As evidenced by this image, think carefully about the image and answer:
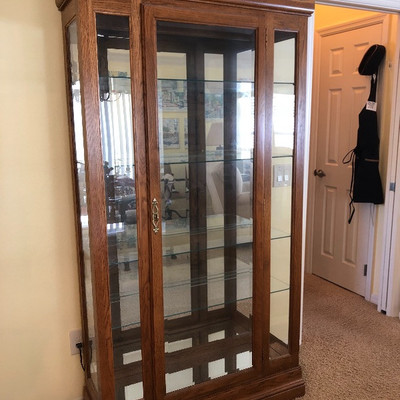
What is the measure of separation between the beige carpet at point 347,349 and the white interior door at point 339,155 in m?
0.29

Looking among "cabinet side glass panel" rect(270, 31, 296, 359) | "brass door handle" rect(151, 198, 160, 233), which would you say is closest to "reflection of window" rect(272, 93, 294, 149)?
"cabinet side glass panel" rect(270, 31, 296, 359)

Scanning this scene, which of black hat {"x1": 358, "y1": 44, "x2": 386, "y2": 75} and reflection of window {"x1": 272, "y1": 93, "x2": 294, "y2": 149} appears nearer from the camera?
reflection of window {"x1": 272, "y1": 93, "x2": 294, "y2": 149}

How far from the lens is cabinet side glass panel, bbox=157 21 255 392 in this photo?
1840mm

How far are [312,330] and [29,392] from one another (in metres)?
1.87

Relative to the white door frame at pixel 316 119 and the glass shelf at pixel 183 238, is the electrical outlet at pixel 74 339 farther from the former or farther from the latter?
the white door frame at pixel 316 119

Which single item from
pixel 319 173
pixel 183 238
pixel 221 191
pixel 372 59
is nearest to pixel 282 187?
pixel 221 191

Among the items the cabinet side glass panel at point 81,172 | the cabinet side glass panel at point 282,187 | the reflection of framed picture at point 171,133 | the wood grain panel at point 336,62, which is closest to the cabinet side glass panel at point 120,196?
the cabinet side glass panel at point 81,172

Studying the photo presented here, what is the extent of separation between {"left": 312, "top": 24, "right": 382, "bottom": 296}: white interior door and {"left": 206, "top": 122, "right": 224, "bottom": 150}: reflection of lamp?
1745 millimetres

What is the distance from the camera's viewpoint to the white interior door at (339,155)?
3.30m

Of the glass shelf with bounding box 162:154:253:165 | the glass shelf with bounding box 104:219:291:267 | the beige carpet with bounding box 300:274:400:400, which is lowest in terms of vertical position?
the beige carpet with bounding box 300:274:400:400

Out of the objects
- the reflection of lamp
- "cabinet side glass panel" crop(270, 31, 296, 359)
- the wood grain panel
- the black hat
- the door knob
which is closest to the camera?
"cabinet side glass panel" crop(270, 31, 296, 359)

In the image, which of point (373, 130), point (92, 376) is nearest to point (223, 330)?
point (92, 376)

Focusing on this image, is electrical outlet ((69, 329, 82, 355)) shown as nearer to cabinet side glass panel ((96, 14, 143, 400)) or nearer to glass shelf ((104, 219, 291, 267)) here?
cabinet side glass panel ((96, 14, 143, 400))

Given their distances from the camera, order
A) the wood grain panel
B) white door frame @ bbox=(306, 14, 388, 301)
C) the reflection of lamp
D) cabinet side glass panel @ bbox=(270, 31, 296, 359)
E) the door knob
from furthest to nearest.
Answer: the door knob, the wood grain panel, white door frame @ bbox=(306, 14, 388, 301), the reflection of lamp, cabinet side glass panel @ bbox=(270, 31, 296, 359)
